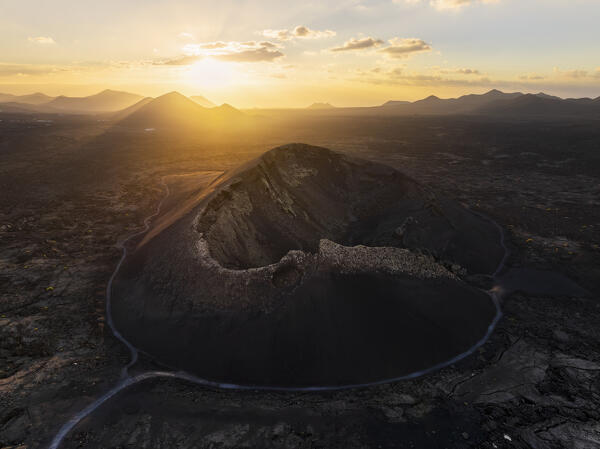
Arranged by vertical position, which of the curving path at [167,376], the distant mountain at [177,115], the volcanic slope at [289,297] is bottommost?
the curving path at [167,376]

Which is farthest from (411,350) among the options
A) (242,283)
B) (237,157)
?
(237,157)

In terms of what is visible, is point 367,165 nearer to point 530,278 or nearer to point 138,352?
point 530,278

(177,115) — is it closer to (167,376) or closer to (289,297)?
(289,297)

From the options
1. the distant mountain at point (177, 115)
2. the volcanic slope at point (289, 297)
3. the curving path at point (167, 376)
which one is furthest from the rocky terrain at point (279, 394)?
the distant mountain at point (177, 115)

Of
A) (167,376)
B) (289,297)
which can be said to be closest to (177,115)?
(289,297)

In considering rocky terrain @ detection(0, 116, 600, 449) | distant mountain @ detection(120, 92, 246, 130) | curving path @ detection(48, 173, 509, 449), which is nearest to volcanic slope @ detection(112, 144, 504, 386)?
curving path @ detection(48, 173, 509, 449)

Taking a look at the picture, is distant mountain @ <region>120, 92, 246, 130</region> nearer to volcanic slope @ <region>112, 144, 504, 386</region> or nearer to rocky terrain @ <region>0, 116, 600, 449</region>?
rocky terrain @ <region>0, 116, 600, 449</region>

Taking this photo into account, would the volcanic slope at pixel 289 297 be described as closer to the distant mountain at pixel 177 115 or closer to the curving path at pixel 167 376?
the curving path at pixel 167 376

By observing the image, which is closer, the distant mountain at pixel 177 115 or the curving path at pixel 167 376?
the curving path at pixel 167 376
